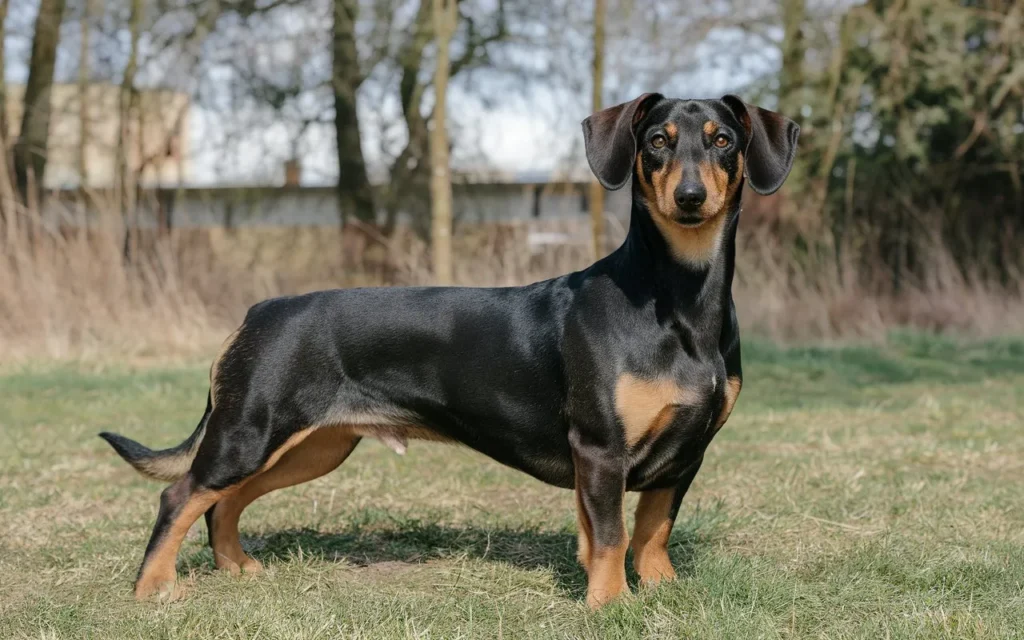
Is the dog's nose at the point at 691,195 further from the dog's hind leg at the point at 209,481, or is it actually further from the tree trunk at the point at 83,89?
the tree trunk at the point at 83,89

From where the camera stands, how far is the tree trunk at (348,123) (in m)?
17.8

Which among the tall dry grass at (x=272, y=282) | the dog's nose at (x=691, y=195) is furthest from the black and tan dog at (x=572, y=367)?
the tall dry grass at (x=272, y=282)

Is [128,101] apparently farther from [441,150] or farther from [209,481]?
[209,481]

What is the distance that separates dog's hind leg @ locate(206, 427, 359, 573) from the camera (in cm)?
455

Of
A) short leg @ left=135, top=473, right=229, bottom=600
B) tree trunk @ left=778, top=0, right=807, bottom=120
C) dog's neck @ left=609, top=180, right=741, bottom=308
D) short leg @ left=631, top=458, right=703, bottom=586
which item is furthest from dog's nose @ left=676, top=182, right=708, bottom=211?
tree trunk @ left=778, top=0, right=807, bottom=120

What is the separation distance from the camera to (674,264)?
12.8 feet

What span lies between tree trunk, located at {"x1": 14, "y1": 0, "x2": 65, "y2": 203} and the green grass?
402 inches

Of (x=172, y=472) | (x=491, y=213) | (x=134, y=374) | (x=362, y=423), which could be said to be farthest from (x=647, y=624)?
(x=491, y=213)

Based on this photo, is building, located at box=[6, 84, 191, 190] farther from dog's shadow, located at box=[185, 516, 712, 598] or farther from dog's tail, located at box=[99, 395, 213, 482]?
dog's tail, located at box=[99, 395, 213, 482]

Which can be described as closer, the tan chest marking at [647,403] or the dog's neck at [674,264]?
the tan chest marking at [647,403]

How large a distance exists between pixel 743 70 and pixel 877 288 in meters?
4.20

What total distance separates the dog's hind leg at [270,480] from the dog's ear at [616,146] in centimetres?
159

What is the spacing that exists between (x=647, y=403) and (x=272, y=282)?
44.2 ft

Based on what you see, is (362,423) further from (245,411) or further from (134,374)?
(134,374)
